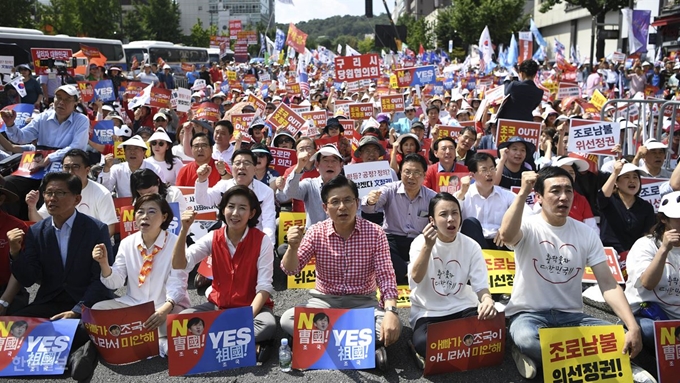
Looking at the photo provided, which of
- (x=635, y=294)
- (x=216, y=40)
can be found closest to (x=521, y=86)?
(x=635, y=294)

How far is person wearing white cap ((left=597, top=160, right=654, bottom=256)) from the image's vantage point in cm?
552

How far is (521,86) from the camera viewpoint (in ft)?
25.3

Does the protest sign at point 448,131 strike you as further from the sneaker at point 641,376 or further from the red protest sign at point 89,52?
the red protest sign at point 89,52

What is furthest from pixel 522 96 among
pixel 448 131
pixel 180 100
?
pixel 180 100

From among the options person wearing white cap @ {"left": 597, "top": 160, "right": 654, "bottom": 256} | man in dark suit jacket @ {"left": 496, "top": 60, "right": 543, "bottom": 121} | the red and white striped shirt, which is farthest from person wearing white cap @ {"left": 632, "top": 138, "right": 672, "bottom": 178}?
the red and white striped shirt

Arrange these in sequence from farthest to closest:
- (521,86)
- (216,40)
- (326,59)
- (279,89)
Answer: (216,40) → (326,59) → (279,89) → (521,86)

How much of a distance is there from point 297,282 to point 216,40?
121ft

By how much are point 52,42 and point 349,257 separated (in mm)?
25091

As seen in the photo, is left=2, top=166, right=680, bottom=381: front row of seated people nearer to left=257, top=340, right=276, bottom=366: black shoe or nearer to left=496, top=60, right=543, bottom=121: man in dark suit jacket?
left=257, top=340, right=276, bottom=366: black shoe

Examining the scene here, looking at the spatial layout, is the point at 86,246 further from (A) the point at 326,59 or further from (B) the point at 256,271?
(A) the point at 326,59

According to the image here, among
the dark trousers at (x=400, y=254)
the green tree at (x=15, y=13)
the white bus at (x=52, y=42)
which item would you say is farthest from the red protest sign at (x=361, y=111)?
the green tree at (x=15, y=13)

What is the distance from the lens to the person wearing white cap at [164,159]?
7.02 meters

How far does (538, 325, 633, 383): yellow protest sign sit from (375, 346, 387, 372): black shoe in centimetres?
107

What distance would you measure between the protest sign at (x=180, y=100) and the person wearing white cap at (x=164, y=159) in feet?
14.3
